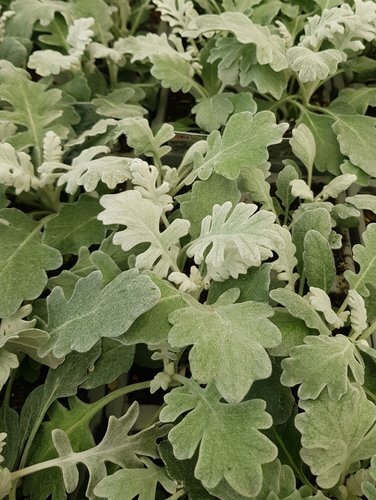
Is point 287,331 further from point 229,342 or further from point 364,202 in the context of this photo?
point 364,202

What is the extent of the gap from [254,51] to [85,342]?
22.5 inches

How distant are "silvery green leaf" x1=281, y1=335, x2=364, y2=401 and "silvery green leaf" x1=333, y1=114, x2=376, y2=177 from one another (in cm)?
36

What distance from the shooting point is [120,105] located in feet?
3.21

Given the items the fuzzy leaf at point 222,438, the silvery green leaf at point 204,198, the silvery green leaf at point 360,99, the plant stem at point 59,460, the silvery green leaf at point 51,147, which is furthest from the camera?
the silvery green leaf at point 360,99

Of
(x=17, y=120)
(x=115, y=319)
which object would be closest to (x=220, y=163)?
(x=115, y=319)

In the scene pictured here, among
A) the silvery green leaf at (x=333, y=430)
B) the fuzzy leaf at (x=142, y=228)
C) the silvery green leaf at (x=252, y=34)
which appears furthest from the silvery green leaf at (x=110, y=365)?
the silvery green leaf at (x=252, y=34)

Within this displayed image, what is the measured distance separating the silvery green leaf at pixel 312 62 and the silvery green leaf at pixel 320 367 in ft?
1.33

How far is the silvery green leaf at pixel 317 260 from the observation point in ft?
2.25

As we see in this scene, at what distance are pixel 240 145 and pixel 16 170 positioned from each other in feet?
1.07

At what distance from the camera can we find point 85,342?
0.61 m

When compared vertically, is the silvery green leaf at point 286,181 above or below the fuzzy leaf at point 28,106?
below

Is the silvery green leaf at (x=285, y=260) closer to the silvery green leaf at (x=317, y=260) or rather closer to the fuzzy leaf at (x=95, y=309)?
the silvery green leaf at (x=317, y=260)

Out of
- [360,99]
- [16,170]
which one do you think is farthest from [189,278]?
[360,99]

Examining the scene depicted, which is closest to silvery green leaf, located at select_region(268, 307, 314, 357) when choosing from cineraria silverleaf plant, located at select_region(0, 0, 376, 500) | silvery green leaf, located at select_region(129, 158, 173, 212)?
cineraria silverleaf plant, located at select_region(0, 0, 376, 500)
